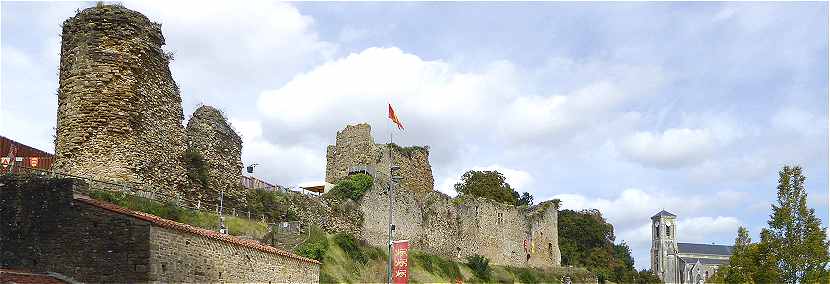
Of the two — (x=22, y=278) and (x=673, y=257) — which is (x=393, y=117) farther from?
(x=673, y=257)

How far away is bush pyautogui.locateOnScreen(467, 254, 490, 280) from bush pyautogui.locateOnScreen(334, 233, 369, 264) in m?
14.9

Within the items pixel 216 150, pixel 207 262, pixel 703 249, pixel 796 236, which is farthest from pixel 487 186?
pixel 703 249

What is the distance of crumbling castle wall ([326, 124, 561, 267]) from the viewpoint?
48594mm

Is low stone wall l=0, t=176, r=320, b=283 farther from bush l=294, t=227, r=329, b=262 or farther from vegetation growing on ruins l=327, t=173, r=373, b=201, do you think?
vegetation growing on ruins l=327, t=173, r=373, b=201

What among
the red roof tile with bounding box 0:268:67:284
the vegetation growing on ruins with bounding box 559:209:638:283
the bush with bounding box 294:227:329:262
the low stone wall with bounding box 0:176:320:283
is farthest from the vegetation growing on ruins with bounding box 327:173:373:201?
the vegetation growing on ruins with bounding box 559:209:638:283

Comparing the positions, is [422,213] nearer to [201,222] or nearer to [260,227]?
[260,227]

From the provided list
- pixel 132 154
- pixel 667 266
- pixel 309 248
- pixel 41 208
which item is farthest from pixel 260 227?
pixel 667 266

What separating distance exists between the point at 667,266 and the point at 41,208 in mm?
160462

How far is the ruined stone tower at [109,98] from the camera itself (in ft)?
89.9

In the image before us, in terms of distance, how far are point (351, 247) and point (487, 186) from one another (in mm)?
33932

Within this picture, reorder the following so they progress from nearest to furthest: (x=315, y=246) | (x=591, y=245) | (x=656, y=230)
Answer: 1. (x=315, y=246)
2. (x=591, y=245)
3. (x=656, y=230)

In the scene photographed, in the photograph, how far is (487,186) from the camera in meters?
74.6

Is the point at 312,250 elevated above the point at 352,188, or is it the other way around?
the point at 352,188

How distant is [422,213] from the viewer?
5316 centimetres
